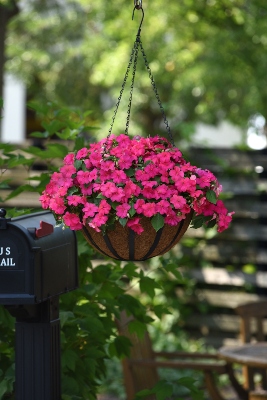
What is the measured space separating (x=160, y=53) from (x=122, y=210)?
9.13 m

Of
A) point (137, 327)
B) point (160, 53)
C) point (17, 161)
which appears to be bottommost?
point (137, 327)

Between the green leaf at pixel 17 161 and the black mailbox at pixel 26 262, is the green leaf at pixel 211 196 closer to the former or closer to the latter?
the black mailbox at pixel 26 262

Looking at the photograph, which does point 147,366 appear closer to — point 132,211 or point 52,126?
point 52,126

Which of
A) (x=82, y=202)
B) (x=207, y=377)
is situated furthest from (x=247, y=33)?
(x=82, y=202)

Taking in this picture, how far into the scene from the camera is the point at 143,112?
17.4m

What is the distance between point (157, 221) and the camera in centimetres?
315

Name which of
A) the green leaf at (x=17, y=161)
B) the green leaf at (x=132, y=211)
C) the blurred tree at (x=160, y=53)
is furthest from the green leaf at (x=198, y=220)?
the blurred tree at (x=160, y=53)

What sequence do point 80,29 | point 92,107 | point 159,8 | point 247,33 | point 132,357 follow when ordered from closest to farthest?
1. point 132,357
2. point 247,33
3. point 159,8
4. point 80,29
5. point 92,107

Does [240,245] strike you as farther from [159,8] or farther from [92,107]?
[92,107]

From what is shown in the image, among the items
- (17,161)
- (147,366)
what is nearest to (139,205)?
(17,161)

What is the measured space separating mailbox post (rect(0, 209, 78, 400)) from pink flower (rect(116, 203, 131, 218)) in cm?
32

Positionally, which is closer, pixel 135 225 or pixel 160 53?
pixel 135 225

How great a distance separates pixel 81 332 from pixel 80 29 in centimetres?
1517

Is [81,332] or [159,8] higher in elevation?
[159,8]
